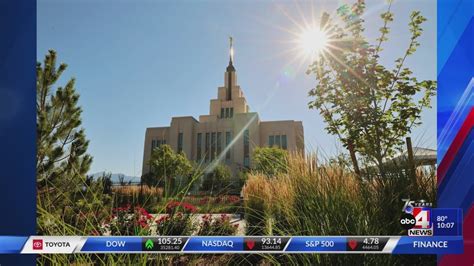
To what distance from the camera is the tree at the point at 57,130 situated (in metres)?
3.56

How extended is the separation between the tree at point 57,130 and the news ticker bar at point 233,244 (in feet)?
6.46

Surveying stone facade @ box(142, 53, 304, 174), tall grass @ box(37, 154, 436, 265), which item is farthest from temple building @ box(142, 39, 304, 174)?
tall grass @ box(37, 154, 436, 265)

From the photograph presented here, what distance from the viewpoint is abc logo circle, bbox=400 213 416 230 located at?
1.59 metres

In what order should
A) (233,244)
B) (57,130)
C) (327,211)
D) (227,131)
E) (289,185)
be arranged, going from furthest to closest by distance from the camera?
(227,131), (57,130), (289,185), (327,211), (233,244)

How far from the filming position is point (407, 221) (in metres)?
1.62

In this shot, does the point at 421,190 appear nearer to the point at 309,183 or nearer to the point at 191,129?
the point at 309,183

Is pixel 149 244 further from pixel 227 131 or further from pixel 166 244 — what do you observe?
pixel 227 131

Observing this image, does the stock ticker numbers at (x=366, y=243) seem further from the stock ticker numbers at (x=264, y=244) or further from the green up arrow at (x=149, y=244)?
the green up arrow at (x=149, y=244)

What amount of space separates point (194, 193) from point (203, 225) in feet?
0.97

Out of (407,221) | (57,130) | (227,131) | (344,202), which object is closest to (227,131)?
(227,131)

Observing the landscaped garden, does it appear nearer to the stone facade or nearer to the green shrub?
the green shrub

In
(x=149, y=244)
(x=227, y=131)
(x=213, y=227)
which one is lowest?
(x=213, y=227)

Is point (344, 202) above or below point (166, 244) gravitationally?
above

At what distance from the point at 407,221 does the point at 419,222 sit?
0.06 m
